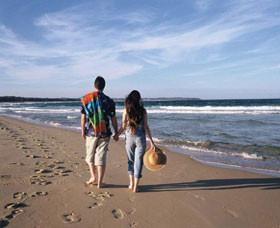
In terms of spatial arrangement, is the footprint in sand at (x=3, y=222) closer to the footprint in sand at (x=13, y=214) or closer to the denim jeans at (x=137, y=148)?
the footprint in sand at (x=13, y=214)

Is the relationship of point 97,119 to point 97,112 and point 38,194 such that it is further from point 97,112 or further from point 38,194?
point 38,194

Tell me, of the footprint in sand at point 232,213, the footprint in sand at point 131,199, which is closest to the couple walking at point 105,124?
the footprint in sand at point 131,199

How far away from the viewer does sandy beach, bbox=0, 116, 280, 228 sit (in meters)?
2.78

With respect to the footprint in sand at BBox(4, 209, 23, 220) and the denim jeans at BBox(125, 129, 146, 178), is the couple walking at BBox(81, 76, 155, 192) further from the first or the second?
the footprint in sand at BBox(4, 209, 23, 220)

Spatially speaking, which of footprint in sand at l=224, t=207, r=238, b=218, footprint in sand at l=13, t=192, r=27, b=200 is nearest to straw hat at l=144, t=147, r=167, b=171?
footprint in sand at l=224, t=207, r=238, b=218

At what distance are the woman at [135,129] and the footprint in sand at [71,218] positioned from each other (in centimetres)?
114

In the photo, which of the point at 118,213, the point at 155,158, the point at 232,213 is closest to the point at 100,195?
the point at 118,213

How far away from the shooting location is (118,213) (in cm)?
293

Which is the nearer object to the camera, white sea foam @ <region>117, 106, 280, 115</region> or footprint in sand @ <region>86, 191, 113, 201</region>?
footprint in sand @ <region>86, 191, 113, 201</region>

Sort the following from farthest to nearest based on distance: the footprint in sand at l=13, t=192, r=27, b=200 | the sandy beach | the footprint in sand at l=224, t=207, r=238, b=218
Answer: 1. the footprint in sand at l=13, t=192, r=27, b=200
2. the footprint in sand at l=224, t=207, r=238, b=218
3. the sandy beach

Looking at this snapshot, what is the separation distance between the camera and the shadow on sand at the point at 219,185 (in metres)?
3.94

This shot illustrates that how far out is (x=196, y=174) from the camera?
4824 mm

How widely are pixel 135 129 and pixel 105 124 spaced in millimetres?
485

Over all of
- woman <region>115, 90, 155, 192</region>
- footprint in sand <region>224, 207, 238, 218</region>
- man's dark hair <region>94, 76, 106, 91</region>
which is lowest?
footprint in sand <region>224, 207, 238, 218</region>
